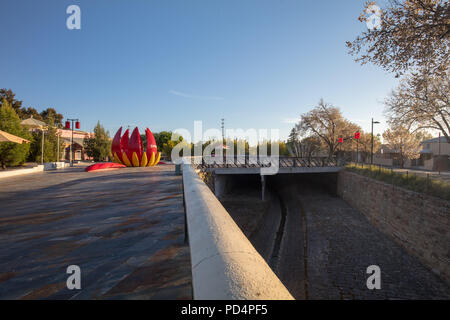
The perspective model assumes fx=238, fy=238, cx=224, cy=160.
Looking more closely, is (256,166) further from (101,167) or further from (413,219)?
(101,167)

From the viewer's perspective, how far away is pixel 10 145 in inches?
828

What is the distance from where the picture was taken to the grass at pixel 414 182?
12.1 m

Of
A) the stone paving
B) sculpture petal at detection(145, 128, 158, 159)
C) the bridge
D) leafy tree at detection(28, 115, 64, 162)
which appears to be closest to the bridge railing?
the bridge

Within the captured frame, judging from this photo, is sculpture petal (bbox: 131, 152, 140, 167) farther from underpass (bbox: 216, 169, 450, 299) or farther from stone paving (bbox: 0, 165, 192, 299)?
stone paving (bbox: 0, 165, 192, 299)

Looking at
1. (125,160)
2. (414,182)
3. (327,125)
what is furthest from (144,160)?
(327,125)

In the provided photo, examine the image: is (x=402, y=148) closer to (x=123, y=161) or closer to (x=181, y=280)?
(x=123, y=161)

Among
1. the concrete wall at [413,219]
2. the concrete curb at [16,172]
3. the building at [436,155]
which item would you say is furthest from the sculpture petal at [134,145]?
the building at [436,155]

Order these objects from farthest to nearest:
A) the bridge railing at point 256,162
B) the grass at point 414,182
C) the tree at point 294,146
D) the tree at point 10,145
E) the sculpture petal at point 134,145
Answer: the tree at point 294,146 → the bridge railing at point 256,162 → the tree at point 10,145 → the sculpture petal at point 134,145 → the grass at point 414,182

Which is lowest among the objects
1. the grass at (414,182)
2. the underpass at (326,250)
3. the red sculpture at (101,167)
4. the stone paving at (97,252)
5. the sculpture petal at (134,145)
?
the underpass at (326,250)

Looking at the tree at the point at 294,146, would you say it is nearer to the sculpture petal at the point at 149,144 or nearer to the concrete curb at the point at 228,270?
the sculpture petal at the point at 149,144

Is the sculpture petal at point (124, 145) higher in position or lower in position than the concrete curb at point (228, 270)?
higher

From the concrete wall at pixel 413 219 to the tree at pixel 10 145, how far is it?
98.3 ft

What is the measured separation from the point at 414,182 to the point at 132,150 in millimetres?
20003

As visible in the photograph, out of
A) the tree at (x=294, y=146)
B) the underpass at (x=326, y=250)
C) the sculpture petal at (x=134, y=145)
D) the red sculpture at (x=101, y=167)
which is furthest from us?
the tree at (x=294, y=146)
